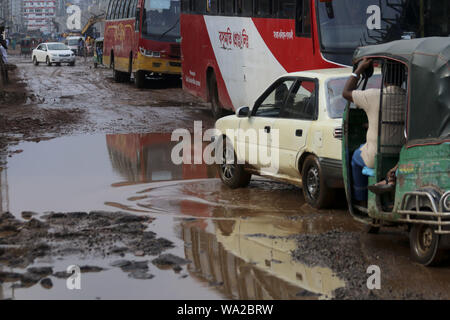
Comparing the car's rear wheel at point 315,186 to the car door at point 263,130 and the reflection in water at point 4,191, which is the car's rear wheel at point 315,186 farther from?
the reflection in water at point 4,191

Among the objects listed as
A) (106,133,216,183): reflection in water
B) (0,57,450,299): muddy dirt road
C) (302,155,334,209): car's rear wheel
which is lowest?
(106,133,216,183): reflection in water

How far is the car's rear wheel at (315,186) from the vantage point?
31.0ft

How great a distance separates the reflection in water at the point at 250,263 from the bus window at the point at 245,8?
9.42 m

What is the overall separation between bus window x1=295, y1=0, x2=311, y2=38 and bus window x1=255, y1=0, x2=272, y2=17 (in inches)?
59.9

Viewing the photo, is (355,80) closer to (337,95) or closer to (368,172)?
(368,172)

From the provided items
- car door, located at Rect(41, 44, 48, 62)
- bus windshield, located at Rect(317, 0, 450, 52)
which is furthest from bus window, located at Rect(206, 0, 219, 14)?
car door, located at Rect(41, 44, 48, 62)

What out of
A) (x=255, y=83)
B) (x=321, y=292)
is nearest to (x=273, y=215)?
(x=321, y=292)

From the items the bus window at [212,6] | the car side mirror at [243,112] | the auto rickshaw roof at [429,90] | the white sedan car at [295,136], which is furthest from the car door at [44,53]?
the auto rickshaw roof at [429,90]

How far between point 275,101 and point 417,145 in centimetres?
417

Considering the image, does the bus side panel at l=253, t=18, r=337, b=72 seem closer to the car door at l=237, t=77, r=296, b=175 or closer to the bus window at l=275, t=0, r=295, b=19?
the bus window at l=275, t=0, r=295, b=19

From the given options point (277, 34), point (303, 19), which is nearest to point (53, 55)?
point (277, 34)

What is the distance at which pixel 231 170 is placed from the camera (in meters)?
11.4

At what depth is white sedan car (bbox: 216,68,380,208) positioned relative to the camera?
9.44 m

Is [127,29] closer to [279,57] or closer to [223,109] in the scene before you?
[223,109]
